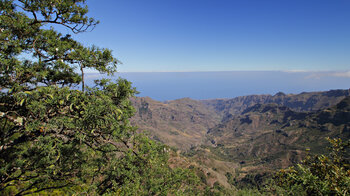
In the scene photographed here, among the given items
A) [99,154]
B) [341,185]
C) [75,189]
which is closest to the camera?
[341,185]

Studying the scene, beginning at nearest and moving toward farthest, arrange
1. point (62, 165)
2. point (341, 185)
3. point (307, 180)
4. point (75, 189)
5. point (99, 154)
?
point (341, 185) → point (307, 180) → point (62, 165) → point (75, 189) → point (99, 154)

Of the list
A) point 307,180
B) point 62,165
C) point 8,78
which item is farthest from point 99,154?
point 307,180

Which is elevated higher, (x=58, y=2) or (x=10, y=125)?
(x=58, y=2)

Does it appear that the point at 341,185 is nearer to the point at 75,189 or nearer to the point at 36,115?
the point at 75,189

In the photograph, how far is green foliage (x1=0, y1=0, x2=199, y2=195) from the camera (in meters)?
8.44

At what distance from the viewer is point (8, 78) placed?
27.6 ft

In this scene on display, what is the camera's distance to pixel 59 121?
28.0 feet

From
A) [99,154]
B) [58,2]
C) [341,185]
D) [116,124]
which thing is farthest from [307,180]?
[58,2]

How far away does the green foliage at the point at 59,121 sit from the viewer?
844cm

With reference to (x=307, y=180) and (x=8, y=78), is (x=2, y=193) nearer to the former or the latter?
(x=8, y=78)

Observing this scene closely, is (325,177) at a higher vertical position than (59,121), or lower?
lower

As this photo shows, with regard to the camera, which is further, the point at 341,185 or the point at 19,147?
the point at 19,147

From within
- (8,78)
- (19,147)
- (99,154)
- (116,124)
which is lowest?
(99,154)

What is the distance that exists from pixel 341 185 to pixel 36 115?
1476 centimetres
